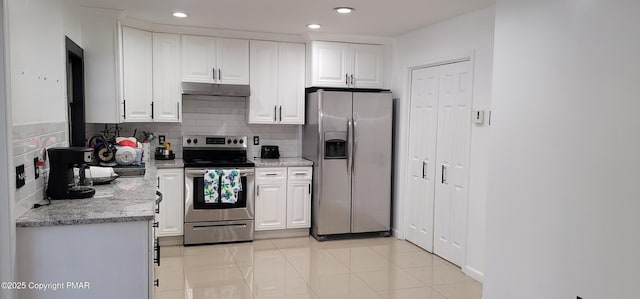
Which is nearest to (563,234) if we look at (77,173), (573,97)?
Answer: (573,97)

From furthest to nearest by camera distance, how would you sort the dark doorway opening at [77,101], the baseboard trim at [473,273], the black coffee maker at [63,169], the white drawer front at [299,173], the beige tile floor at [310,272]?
the white drawer front at [299,173] < the dark doorway opening at [77,101] < the baseboard trim at [473,273] < the beige tile floor at [310,272] < the black coffee maker at [63,169]

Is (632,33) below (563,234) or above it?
above

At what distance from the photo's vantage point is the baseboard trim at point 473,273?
13.4 ft

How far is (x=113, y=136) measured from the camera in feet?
17.4

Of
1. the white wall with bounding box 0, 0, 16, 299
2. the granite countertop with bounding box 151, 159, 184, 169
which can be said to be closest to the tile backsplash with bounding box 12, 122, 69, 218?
the white wall with bounding box 0, 0, 16, 299

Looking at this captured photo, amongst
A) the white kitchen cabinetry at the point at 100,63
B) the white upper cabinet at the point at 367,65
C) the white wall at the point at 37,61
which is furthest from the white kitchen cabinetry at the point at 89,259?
the white upper cabinet at the point at 367,65

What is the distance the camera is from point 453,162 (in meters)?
4.54

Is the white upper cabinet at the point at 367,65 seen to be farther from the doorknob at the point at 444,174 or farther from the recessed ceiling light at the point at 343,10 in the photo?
the doorknob at the point at 444,174

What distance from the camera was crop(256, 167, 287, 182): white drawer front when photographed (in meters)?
5.31

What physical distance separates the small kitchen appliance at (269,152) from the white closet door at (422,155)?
1673 millimetres

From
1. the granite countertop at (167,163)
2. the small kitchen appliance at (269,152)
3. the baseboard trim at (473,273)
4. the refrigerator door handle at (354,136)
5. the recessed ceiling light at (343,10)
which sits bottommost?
the baseboard trim at (473,273)

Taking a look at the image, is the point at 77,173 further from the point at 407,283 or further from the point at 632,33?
the point at 632,33

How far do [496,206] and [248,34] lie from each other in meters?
3.46

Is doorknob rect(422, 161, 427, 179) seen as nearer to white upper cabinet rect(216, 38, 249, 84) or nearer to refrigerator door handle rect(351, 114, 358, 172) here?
refrigerator door handle rect(351, 114, 358, 172)
